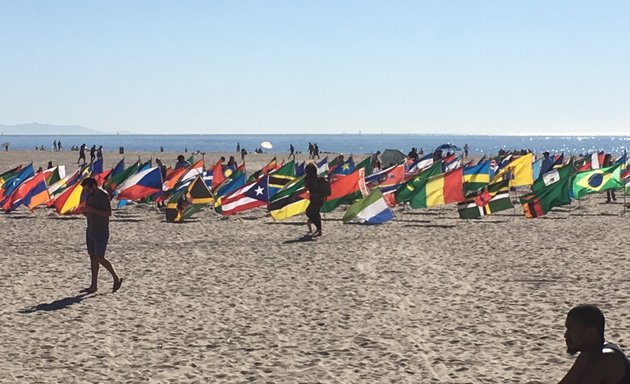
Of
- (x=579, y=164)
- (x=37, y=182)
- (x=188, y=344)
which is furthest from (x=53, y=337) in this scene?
(x=579, y=164)

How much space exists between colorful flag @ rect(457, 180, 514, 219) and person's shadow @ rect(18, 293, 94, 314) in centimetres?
1147

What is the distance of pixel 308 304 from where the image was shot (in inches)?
407

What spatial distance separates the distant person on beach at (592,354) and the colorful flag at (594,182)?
19.1 m

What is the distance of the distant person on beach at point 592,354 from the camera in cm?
399

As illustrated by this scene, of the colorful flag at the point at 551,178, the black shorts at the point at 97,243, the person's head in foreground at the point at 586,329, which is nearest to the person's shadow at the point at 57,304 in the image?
the black shorts at the point at 97,243

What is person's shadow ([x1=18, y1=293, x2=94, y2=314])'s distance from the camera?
1004cm

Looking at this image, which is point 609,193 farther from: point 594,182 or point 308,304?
point 308,304

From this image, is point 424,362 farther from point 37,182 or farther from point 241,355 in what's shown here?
point 37,182

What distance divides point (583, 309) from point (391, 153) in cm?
3973

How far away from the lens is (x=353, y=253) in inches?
587

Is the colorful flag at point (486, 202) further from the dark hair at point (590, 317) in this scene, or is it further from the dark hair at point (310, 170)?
the dark hair at point (590, 317)

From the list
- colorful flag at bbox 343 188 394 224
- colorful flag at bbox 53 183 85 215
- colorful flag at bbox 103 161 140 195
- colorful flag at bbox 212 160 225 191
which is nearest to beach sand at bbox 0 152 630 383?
colorful flag at bbox 343 188 394 224

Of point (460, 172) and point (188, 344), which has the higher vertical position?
point (460, 172)

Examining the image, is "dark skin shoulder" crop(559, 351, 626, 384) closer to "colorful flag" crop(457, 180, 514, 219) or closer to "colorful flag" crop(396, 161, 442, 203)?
"colorful flag" crop(457, 180, 514, 219)
